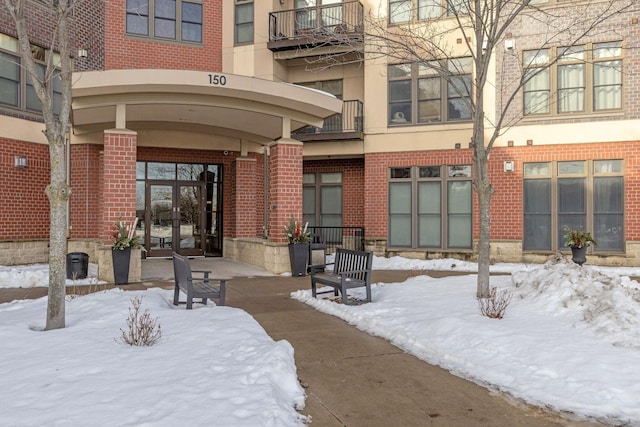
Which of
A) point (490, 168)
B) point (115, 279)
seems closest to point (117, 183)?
point (115, 279)

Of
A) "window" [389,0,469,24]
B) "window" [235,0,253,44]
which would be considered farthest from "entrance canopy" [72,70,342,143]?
"window" [389,0,469,24]

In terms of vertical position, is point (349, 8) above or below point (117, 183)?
above

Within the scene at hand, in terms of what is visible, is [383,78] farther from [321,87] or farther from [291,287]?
[291,287]

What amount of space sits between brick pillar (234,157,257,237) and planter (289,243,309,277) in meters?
3.90

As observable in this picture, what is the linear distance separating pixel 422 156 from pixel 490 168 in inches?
84.9

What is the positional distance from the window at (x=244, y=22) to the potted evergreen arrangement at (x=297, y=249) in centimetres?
847

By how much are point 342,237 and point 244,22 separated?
862 centimetres

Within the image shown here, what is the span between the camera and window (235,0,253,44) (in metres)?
16.8

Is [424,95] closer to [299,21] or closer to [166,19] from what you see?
[299,21]

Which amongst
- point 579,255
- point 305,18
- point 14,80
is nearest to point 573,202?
point 579,255

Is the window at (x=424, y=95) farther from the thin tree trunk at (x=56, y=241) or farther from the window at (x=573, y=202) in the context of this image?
the thin tree trunk at (x=56, y=241)

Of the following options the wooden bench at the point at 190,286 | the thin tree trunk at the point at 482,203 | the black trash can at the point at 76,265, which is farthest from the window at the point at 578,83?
the black trash can at the point at 76,265

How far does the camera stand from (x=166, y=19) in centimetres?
1574

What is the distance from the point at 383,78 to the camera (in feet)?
52.0
